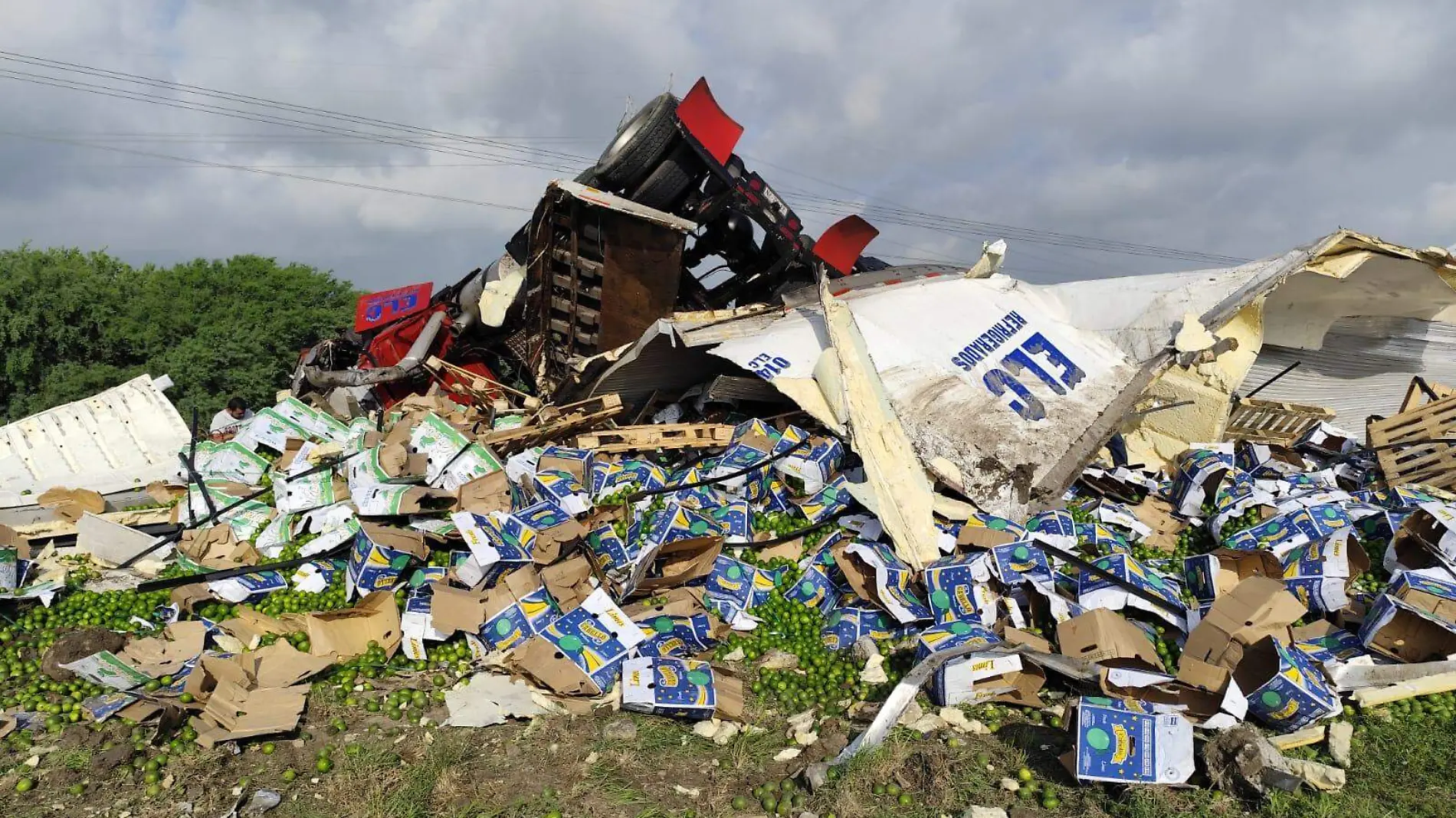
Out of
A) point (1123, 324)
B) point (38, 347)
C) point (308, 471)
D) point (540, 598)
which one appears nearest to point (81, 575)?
point (308, 471)

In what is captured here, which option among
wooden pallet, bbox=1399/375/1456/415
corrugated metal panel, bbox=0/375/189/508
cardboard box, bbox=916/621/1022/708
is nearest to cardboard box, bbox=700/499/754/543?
cardboard box, bbox=916/621/1022/708

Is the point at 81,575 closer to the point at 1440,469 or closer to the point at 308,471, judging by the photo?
the point at 308,471

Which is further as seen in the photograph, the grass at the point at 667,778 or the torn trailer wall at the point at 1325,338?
the torn trailer wall at the point at 1325,338

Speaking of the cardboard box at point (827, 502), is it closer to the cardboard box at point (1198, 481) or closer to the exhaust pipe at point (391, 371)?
the cardboard box at point (1198, 481)

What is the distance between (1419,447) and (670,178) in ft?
21.3

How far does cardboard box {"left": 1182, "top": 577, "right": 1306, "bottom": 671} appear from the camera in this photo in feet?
11.6

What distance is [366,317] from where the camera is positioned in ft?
35.0

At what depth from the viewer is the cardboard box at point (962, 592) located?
422cm

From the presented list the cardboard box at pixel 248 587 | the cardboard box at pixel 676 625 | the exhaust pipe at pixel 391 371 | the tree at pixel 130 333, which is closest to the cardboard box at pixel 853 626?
the cardboard box at pixel 676 625

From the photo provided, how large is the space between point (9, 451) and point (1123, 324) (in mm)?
10182

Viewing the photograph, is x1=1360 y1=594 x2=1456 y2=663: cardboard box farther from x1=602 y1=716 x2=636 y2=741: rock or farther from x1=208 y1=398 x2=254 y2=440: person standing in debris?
x1=208 y1=398 x2=254 y2=440: person standing in debris

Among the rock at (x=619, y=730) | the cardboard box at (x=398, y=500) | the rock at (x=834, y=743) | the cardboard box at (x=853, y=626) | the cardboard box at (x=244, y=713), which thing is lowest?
the cardboard box at (x=244, y=713)

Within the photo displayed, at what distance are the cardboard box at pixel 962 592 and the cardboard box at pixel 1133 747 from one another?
3.99ft

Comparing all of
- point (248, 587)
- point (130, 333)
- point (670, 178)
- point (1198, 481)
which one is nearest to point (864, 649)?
point (1198, 481)
